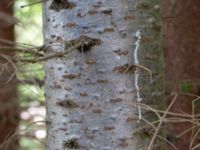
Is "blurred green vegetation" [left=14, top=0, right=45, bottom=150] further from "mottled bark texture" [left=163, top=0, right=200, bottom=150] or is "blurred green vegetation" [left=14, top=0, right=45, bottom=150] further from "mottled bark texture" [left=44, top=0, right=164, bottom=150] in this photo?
"mottled bark texture" [left=163, top=0, right=200, bottom=150]

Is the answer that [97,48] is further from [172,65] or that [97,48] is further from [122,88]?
[172,65]

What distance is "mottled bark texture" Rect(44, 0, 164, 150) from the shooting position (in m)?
1.52

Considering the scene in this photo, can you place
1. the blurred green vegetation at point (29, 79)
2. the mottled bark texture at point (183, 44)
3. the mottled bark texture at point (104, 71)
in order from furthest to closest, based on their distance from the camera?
the mottled bark texture at point (183, 44)
the blurred green vegetation at point (29, 79)
the mottled bark texture at point (104, 71)

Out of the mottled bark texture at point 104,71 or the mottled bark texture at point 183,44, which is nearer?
the mottled bark texture at point 104,71

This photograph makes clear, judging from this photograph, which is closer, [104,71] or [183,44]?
[104,71]

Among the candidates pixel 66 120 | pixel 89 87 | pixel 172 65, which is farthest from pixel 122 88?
pixel 172 65

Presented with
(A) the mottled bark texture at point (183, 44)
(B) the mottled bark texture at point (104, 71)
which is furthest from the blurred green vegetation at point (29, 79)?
(A) the mottled bark texture at point (183, 44)

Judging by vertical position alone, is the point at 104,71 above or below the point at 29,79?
above

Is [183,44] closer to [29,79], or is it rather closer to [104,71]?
[29,79]

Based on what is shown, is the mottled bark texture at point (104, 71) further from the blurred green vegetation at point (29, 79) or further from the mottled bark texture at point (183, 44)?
the mottled bark texture at point (183, 44)

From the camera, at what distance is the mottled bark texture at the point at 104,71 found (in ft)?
4.97

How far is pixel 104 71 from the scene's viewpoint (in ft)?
4.99

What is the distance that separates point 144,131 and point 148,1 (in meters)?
0.41

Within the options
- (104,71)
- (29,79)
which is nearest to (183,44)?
(29,79)
